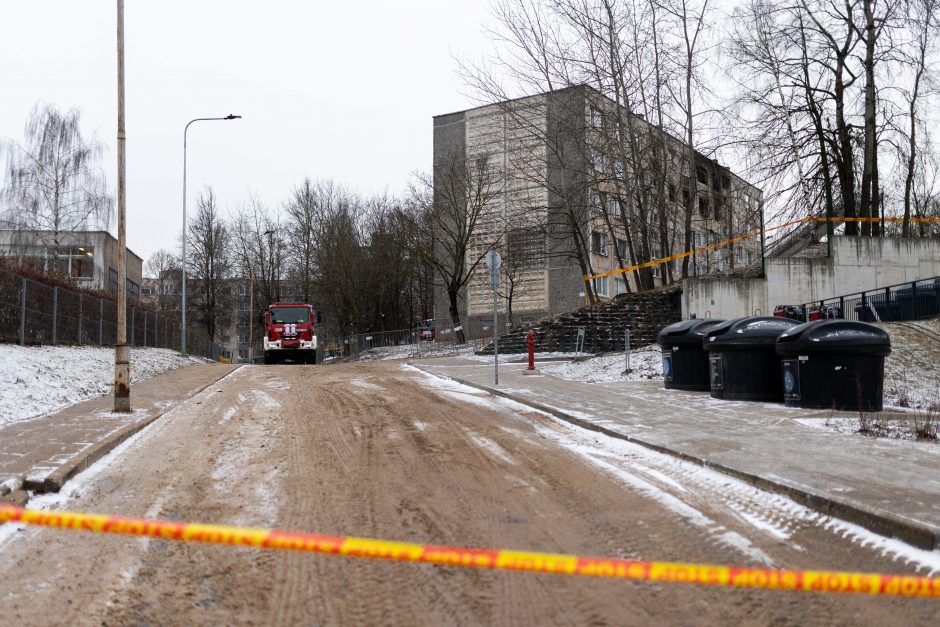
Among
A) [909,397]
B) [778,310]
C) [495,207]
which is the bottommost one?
[909,397]

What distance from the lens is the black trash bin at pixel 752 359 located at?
12922mm

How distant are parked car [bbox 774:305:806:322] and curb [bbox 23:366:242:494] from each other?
19.9 m

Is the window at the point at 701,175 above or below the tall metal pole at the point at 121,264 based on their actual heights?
above

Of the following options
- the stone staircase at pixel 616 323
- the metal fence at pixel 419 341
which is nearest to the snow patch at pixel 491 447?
the stone staircase at pixel 616 323

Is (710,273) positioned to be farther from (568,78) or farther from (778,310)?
(568,78)

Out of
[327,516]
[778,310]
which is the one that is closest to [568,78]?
[778,310]

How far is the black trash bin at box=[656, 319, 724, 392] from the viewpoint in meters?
15.1

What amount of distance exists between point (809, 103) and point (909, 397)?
53.1 feet

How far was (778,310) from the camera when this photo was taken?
80.2 feet

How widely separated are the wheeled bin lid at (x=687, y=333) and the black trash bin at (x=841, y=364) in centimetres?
339

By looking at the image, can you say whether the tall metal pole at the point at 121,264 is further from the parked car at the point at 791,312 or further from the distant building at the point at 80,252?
the distant building at the point at 80,252

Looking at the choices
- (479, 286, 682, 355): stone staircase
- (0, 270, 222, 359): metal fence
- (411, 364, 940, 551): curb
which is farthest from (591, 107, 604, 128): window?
(411, 364, 940, 551): curb

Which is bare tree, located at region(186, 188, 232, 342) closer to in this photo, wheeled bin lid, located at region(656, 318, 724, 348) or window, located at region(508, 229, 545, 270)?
window, located at region(508, 229, 545, 270)

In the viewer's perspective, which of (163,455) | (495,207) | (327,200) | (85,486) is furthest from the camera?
(327,200)
